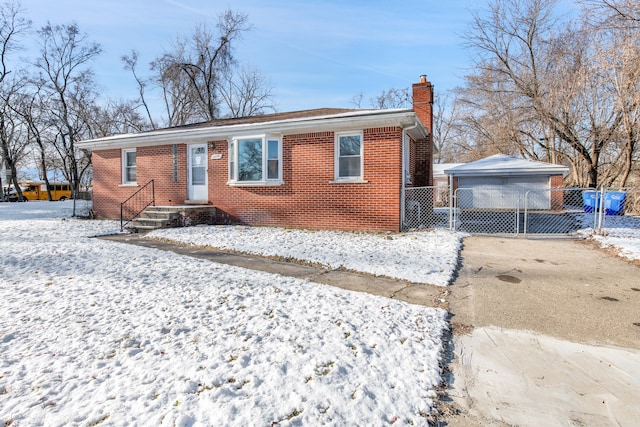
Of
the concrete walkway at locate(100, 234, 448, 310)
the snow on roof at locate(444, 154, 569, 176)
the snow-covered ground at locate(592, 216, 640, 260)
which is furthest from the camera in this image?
the snow on roof at locate(444, 154, 569, 176)

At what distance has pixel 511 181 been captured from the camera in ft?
68.4

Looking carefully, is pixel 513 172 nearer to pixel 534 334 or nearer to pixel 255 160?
pixel 255 160

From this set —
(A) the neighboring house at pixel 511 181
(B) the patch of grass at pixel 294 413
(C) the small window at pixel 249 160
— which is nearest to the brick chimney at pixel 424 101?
(C) the small window at pixel 249 160

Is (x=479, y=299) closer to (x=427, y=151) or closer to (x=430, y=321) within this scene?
(x=430, y=321)

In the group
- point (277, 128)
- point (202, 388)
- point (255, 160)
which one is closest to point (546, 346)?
point (202, 388)

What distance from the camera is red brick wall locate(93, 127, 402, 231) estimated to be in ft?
30.8

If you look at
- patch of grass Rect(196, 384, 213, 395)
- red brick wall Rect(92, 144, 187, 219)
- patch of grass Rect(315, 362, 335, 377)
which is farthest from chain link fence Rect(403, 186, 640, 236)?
patch of grass Rect(196, 384, 213, 395)

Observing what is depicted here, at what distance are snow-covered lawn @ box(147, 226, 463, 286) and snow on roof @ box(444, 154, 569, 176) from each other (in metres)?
13.2

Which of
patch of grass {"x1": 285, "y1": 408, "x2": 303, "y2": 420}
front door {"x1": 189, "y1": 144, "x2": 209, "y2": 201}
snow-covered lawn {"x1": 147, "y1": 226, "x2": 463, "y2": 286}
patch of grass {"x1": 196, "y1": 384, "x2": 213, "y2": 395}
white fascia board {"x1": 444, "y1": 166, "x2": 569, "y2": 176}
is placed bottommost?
patch of grass {"x1": 285, "y1": 408, "x2": 303, "y2": 420}

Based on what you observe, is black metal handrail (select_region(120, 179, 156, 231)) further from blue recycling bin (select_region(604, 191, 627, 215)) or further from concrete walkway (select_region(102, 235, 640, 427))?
blue recycling bin (select_region(604, 191, 627, 215))

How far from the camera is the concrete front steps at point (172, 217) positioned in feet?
33.6

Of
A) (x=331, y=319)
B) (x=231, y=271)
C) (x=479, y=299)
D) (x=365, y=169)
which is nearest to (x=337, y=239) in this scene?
(x=365, y=169)

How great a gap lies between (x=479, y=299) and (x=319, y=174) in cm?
628

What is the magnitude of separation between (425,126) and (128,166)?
34.9ft
